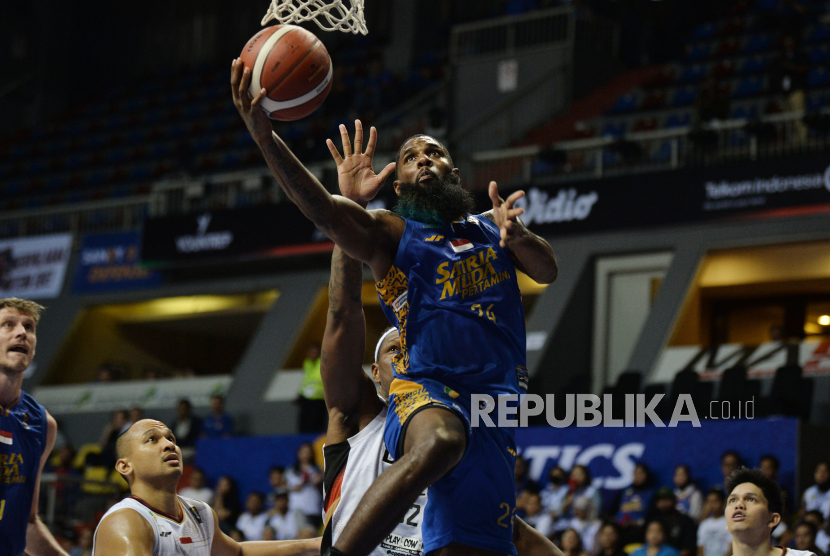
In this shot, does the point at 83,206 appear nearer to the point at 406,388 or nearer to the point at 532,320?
the point at 532,320

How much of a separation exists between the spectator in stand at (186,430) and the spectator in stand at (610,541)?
721cm

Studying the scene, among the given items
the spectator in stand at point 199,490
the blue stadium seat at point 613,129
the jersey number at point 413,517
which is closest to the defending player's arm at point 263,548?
the jersey number at point 413,517

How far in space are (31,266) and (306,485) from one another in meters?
10.6

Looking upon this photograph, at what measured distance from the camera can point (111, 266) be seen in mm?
19859

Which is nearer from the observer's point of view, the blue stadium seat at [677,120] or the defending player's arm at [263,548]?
the defending player's arm at [263,548]

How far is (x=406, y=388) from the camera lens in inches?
160

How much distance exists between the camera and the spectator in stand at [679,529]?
9.52 metres

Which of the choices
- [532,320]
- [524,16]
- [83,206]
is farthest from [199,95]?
[532,320]

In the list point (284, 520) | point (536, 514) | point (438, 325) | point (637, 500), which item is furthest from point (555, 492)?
point (438, 325)

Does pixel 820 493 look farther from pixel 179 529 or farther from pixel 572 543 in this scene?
pixel 179 529

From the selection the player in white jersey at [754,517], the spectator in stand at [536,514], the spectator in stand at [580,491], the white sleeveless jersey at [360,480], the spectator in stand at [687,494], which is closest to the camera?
the white sleeveless jersey at [360,480]

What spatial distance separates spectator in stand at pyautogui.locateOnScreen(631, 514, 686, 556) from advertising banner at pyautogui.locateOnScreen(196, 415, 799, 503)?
57.9 inches

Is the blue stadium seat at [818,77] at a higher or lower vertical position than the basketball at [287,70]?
higher
